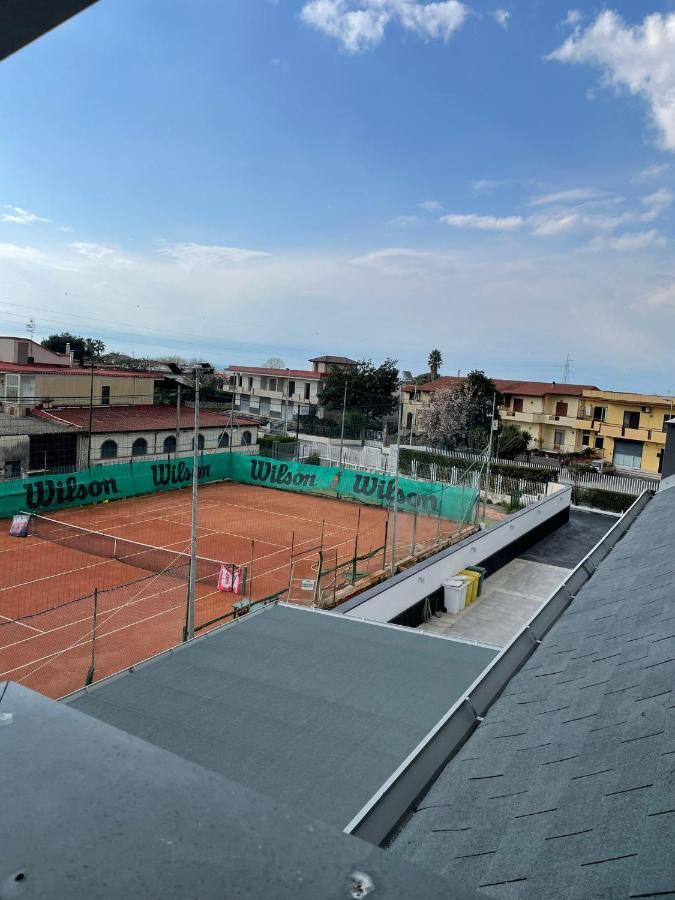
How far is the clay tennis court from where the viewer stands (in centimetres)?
1327

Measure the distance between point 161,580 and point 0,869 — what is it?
1821cm

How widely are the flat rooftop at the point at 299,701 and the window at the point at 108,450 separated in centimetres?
2558

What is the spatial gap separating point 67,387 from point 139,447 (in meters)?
5.97

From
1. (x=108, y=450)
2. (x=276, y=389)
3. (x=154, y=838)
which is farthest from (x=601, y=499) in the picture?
(x=276, y=389)

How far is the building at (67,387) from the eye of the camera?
33938 mm

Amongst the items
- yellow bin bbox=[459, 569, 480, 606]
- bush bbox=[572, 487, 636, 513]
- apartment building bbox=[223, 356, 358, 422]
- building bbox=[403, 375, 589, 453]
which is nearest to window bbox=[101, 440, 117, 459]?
yellow bin bbox=[459, 569, 480, 606]

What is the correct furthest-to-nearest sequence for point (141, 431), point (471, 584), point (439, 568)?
1. point (141, 431)
2. point (471, 584)
3. point (439, 568)

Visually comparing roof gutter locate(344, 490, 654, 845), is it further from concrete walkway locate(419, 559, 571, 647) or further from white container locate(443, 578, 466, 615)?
white container locate(443, 578, 466, 615)

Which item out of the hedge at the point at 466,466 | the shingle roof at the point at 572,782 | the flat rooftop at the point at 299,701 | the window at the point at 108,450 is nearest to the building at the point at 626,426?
the hedge at the point at 466,466

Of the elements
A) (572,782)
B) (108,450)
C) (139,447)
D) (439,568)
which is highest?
(572,782)

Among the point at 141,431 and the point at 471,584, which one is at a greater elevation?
the point at 141,431

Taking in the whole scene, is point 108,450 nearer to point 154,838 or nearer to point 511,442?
point 511,442

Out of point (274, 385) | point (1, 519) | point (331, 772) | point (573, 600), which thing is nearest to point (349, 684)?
point (331, 772)

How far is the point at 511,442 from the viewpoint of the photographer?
47125mm
